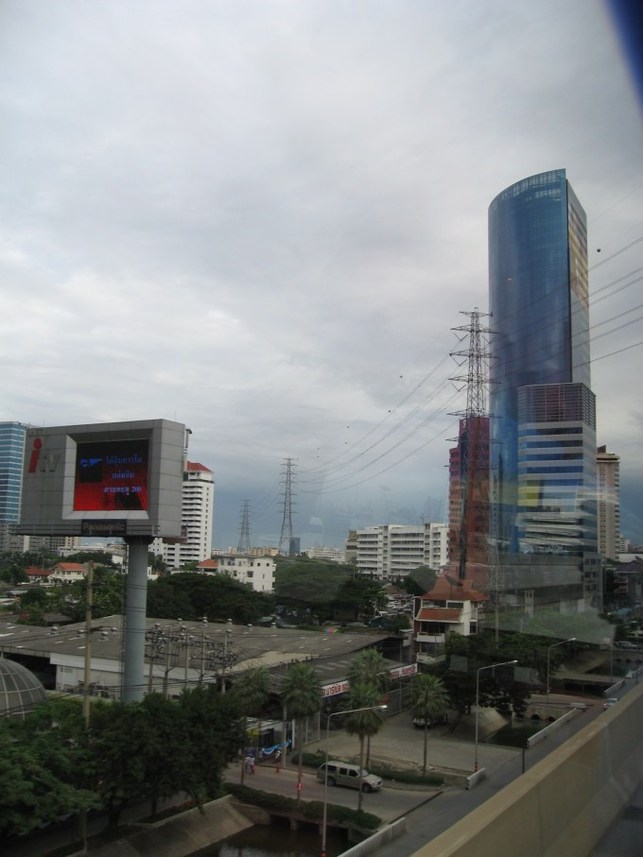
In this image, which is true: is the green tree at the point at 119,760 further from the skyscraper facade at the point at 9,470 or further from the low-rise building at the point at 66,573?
the skyscraper facade at the point at 9,470

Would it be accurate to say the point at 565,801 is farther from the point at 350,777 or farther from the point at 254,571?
the point at 254,571

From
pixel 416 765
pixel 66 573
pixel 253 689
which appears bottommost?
pixel 416 765

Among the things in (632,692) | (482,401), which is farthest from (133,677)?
(482,401)

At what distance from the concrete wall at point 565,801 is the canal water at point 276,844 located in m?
8.84

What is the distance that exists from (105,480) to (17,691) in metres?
3.51

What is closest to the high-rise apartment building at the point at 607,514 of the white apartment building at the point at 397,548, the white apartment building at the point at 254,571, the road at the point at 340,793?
the road at the point at 340,793

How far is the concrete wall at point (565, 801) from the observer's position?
1.62m

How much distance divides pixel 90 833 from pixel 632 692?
850 cm

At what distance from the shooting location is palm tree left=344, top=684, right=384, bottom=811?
475 inches

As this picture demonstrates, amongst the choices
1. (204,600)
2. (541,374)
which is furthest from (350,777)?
(541,374)

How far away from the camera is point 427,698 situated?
45.0ft

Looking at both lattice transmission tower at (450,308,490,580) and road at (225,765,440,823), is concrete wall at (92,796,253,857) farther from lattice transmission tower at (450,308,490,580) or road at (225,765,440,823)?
lattice transmission tower at (450,308,490,580)

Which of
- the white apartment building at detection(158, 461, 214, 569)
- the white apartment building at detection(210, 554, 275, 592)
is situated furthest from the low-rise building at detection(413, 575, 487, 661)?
the white apartment building at detection(158, 461, 214, 569)

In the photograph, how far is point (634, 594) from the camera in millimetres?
13797
